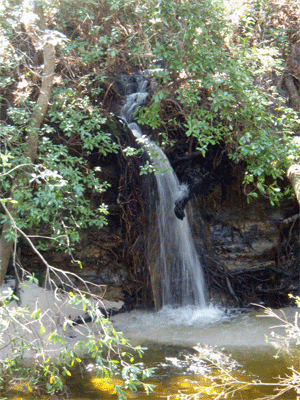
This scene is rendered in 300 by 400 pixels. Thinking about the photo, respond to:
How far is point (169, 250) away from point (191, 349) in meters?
2.46

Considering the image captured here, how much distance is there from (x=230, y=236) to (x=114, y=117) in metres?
3.49

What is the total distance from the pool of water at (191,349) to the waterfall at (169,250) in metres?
0.35

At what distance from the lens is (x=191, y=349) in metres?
5.48

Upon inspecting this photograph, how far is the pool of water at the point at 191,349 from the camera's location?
171 inches

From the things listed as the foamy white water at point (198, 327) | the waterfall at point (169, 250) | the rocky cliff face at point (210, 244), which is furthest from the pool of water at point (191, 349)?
the rocky cliff face at point (210, 244)

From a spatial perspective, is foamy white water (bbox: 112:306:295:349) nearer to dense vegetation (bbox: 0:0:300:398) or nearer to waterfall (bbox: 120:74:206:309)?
waterfall (bbox: 120:74:206:309)

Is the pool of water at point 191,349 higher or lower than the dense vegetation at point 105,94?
lower

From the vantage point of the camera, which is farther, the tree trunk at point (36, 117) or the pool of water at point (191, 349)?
the tree trunk at point (36, 117)

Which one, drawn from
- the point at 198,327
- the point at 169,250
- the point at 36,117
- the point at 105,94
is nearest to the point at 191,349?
the point at 198,327

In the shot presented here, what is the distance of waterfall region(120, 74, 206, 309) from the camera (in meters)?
7.46

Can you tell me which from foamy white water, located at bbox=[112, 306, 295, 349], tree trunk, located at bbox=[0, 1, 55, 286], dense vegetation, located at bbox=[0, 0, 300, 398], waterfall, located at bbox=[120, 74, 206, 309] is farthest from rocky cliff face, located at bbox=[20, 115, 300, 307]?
tree trunk, located at bbox=[0, 1, 55, 286]

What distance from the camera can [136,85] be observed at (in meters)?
7.80

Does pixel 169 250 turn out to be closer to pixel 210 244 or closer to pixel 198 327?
pixel 210 244

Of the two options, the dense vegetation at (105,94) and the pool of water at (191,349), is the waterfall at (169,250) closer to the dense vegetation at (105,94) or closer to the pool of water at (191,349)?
the pool of water at (191,349)
